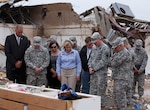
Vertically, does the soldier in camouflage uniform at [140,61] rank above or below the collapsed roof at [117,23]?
below

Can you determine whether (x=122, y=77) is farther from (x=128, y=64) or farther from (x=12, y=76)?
(x=12, y=76)

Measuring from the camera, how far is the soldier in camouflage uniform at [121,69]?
622cm

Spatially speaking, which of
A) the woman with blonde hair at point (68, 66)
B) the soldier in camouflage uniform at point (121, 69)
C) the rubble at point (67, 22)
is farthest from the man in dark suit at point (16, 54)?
the rubble at point (67, 22)

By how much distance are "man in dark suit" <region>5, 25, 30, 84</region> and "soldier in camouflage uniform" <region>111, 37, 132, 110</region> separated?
203 cm

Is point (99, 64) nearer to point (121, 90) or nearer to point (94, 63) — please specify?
point (94, 63)

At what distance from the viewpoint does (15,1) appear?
47.0ft

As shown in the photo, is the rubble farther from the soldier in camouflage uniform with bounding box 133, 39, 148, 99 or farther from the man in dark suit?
the man in dark suit

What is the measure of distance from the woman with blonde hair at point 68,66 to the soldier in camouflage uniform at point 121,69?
87 centimetres

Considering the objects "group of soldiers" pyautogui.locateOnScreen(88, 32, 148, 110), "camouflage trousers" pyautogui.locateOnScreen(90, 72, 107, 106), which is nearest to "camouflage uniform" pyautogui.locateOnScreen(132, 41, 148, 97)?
Answer: "group of soldiers" pyautogui.locateOnScreen(88, 32, 148, 110)

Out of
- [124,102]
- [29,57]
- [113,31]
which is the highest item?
[113,31]

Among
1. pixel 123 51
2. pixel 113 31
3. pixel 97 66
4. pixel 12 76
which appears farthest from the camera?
pixel 113 31

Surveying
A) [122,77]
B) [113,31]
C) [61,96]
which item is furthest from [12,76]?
[113,31]

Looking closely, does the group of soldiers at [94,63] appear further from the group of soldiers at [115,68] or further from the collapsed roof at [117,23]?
the collapsed roof at [117,23]

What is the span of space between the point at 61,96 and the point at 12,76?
343 cm
